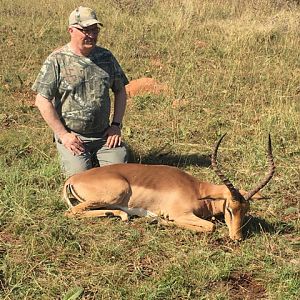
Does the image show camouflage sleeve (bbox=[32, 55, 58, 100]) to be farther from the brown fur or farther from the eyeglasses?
the brown fur

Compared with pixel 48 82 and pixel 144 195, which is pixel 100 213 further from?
pixel 48 82

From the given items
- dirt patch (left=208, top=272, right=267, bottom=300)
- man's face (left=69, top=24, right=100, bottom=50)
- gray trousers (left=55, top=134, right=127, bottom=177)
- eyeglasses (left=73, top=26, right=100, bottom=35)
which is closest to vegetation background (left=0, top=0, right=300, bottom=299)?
dirt patch (left=208, top=272, right=267, bottom=300)

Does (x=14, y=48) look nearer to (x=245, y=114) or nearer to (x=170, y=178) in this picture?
(x=245, y=114)

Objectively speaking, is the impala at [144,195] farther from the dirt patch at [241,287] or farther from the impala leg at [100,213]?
the dirt patch at [241,287]

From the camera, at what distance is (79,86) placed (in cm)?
595

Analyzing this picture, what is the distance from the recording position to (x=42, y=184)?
5594 mm

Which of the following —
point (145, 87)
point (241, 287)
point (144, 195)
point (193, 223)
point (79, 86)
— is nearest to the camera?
point (241, 287)

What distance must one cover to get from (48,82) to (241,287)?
2.99m

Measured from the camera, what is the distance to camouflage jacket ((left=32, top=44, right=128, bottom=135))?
19.1 ft

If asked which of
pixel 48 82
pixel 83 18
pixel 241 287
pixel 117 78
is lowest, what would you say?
pixel 241 287

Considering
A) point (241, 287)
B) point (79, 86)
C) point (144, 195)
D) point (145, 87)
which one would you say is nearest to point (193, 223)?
point (144, 195)

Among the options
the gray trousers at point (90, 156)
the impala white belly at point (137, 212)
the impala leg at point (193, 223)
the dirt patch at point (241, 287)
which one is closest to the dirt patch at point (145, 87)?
the gray trousers at point (90, 156)

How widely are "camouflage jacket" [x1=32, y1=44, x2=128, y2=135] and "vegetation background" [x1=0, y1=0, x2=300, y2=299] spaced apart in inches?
24.4

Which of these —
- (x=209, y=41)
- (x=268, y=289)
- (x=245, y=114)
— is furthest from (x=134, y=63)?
(x=268, y=289)
